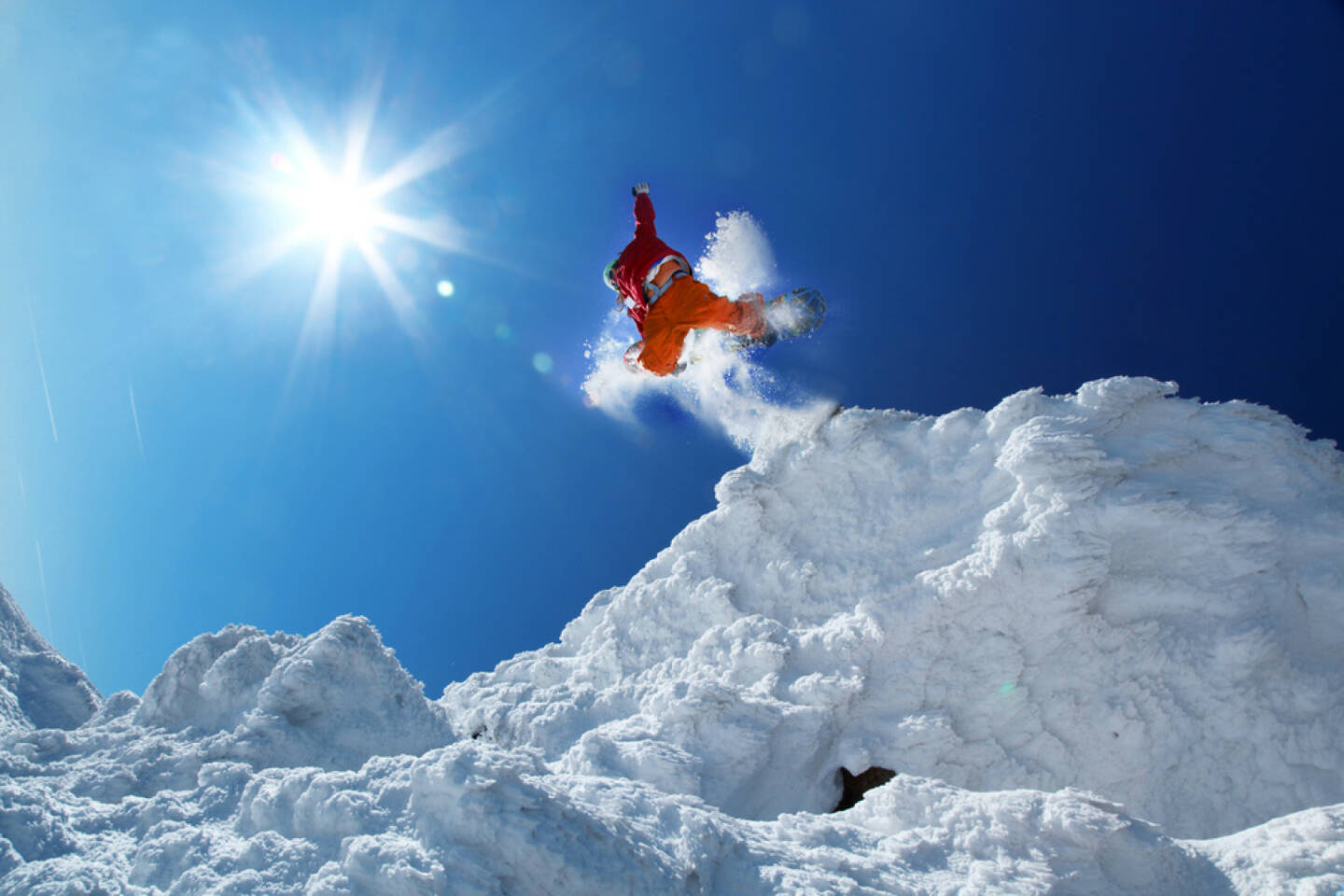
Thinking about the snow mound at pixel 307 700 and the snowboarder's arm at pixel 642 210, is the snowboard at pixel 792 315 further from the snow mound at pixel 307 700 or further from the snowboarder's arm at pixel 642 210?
the snow mound at pixel 307 700

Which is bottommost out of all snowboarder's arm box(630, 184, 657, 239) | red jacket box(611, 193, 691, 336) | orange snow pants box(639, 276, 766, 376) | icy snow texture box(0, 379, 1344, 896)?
icy snow texture box(0, 379, 1344, 896)

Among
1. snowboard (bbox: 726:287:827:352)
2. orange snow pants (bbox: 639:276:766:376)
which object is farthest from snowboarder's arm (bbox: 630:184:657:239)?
snowboard (bbox: 726:287:827:352)

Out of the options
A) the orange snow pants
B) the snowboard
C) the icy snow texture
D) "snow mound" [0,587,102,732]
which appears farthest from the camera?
the snowboard

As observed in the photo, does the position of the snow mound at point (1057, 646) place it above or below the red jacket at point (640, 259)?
below

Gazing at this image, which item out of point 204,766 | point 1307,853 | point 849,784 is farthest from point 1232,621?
point 204,766

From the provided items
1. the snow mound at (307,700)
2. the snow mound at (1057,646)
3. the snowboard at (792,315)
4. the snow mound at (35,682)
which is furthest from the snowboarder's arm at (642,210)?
the snow mound at (35,682)

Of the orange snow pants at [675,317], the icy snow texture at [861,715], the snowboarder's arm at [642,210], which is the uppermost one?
the snowboarder's arm at [642,210]

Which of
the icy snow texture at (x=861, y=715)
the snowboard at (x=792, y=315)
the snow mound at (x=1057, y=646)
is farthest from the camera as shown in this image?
the snowboard at (x=792, y=315)

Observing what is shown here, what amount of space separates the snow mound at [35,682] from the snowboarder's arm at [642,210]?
6.92 m

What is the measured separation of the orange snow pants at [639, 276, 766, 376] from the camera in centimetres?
775

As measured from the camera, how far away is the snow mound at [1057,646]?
529 centimetres

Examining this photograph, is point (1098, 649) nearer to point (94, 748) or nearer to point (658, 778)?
point (658, 778)

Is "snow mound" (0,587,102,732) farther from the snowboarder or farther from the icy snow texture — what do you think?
the snowboarder

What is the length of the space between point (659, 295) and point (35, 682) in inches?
257
